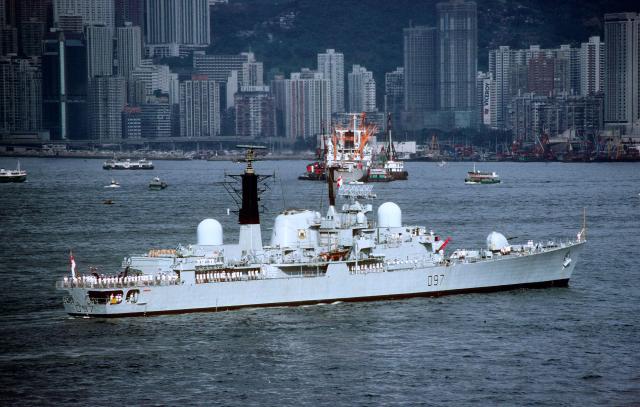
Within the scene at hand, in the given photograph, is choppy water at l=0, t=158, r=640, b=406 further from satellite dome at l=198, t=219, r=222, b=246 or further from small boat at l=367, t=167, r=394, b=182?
small boat at l=367, t=167, r=394, b=182

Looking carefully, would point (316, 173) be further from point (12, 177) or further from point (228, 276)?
point (228, 276)

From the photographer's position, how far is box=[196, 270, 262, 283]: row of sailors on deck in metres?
50.2

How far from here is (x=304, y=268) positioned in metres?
52.0

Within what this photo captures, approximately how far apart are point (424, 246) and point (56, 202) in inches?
2597

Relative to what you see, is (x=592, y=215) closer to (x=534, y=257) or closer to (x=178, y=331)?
(x=534, y=257)

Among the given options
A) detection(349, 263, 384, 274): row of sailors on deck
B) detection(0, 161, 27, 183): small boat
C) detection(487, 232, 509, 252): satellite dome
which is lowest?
detection(349, 263, 384, 274): row of sailors on deck

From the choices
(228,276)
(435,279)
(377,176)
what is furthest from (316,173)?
(228,276)

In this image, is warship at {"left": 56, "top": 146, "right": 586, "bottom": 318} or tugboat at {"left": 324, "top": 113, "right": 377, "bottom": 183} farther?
tugboat at {"left": 324, "top": 113, "right": 377, "bottom": 183}

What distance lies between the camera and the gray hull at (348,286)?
4919 cm

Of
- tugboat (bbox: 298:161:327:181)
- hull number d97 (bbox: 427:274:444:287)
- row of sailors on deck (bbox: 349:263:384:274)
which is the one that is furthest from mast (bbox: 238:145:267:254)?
tugboat (bbox: 298:161:327:181)

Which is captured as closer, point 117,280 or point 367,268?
point 117,280

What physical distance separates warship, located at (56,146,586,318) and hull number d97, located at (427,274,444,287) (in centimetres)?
4

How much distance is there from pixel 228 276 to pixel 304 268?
10.8ft

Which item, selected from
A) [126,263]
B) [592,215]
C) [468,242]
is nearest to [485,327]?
[126,263]
